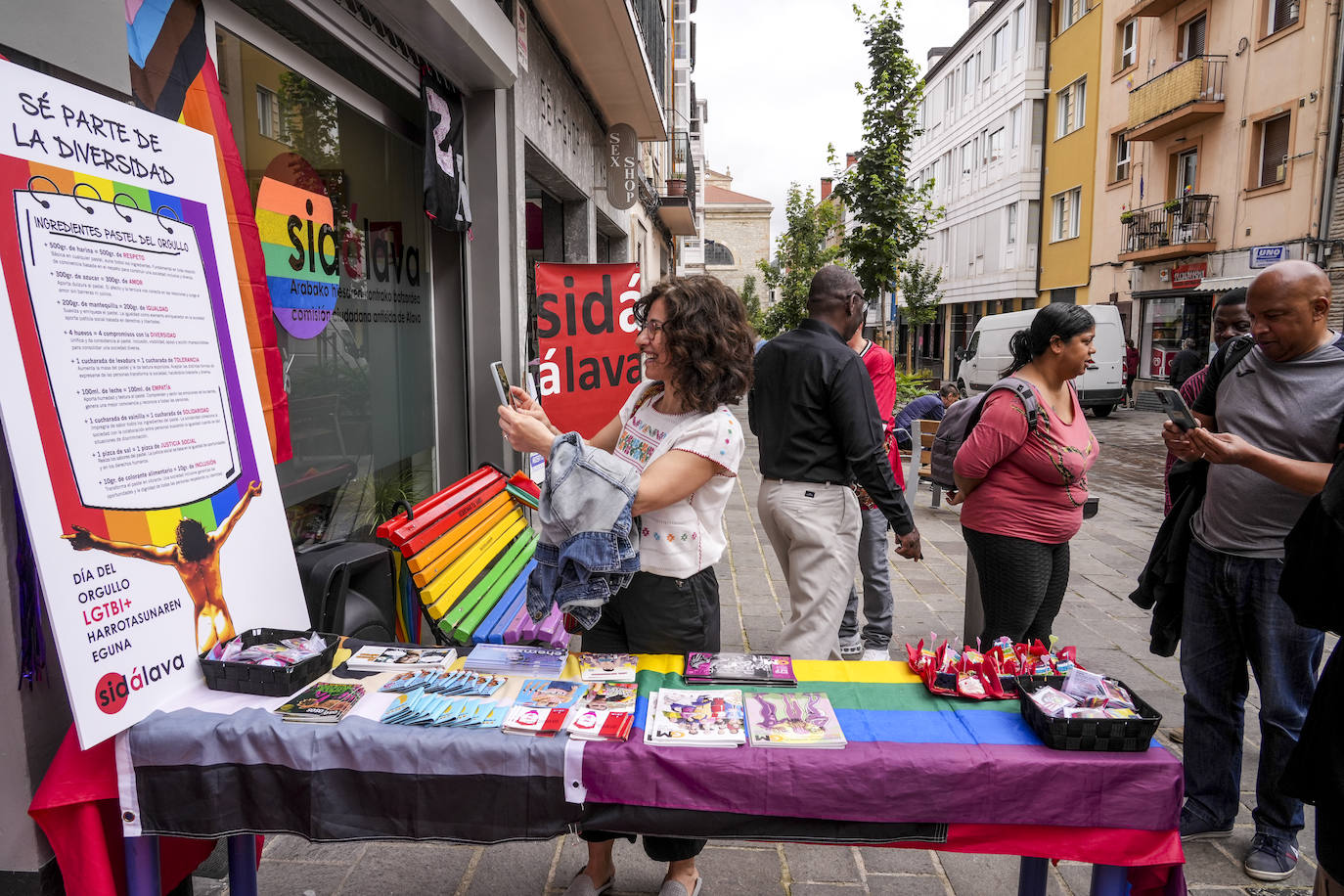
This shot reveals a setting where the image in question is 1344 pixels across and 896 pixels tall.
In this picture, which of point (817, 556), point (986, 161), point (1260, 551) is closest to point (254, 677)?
point (817, 556)

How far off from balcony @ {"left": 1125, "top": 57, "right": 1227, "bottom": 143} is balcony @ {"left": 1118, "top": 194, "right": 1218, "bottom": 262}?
183 cm

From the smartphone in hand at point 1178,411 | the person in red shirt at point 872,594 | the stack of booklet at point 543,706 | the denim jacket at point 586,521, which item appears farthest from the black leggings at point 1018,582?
the stack of booklet at point 543,706

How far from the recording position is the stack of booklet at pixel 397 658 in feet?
7.72

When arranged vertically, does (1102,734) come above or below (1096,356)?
below

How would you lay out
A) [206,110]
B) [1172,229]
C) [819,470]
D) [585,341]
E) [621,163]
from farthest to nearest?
[1172,229] → [621,163] → [585,341] → [819,470] → [206,110]

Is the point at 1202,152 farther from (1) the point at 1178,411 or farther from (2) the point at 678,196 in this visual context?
(1) the point at 1178,411

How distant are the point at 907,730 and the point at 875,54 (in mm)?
11273

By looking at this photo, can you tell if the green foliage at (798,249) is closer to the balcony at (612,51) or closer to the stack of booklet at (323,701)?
the balcony at (612,51)

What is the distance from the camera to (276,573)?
8.27ft

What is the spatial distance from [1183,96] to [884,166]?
13.1m

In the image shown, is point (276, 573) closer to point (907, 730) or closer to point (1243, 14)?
point (907, 730)

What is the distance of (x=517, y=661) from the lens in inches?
94.0

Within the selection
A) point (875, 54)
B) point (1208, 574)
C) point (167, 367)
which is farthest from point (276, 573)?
point (875, 54)

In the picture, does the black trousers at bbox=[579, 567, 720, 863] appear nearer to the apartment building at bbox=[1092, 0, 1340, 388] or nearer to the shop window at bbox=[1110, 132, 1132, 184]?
the apartment building at bbox=[1092, 0, 1340, 388]
